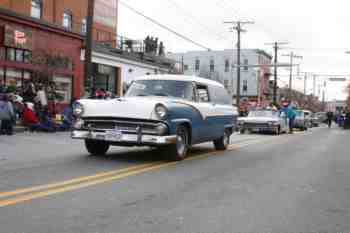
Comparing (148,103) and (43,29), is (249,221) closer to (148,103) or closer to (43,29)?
(148,103)

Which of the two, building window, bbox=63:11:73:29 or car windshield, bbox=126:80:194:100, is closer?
car windshield, bbox=126:80:194:100

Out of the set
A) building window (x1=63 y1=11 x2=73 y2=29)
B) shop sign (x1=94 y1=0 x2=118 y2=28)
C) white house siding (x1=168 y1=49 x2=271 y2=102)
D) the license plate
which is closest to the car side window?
the license plate

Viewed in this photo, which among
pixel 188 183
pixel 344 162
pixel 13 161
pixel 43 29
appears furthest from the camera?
pixel 43 29

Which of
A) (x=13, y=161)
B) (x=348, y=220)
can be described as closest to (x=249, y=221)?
(x=348, y=220)

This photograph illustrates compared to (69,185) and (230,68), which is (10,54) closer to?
(69,185)

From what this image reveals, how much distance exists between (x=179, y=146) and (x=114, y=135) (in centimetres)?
152

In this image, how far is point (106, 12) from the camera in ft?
147

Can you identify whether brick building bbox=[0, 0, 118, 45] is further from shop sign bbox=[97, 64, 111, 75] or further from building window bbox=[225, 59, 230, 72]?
building window bbox=[225, 59, 230, 72]

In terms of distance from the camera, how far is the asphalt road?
5333 millimetres

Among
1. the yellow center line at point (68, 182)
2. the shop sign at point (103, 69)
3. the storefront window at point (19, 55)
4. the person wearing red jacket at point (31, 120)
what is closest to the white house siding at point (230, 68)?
the shop sign at point (103, 69)

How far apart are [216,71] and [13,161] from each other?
82.6 m

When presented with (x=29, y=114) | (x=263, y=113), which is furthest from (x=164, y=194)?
(x=263, y=113)

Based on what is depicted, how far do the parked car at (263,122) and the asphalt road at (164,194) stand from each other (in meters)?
14.5

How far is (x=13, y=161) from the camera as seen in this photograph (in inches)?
379
